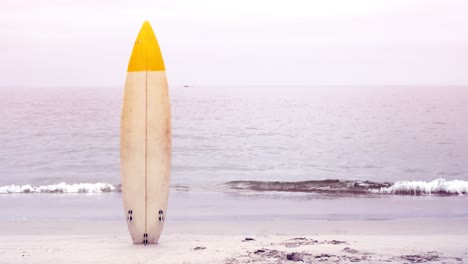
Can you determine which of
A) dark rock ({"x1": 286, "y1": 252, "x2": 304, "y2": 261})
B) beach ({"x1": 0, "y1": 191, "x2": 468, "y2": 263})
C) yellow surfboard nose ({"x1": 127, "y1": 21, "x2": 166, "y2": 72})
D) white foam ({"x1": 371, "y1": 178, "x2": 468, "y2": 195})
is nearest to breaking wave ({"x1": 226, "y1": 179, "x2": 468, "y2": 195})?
white foam ({"x1": 371, "y1": 178, "x2": 468, "y2": 195})

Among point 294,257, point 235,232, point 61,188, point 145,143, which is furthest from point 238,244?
point 61,188

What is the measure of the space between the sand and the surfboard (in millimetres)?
289

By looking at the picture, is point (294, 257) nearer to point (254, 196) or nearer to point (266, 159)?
point (254, 196)

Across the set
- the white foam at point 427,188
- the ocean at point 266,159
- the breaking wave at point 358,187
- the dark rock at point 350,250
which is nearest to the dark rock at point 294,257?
the dark rock at point 350,250

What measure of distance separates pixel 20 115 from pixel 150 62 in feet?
105

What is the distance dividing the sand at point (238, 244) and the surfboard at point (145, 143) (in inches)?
11.4

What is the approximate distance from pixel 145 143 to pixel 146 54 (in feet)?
3.07

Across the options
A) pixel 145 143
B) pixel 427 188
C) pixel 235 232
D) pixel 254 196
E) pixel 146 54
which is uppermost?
pixel 146 54

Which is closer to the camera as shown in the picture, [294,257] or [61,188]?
[294,257]

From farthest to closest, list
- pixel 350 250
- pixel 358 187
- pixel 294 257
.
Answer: pixel 358 187
pixel 350 250
pixel 294 257

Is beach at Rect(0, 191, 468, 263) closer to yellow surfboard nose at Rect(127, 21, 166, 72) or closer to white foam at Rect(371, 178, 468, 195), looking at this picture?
white foam at Rect(371, 178, 468, 195)

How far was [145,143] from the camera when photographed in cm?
681

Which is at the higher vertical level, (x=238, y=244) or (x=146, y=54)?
(x=146, y=54)

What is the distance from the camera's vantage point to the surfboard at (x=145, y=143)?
6.80m
